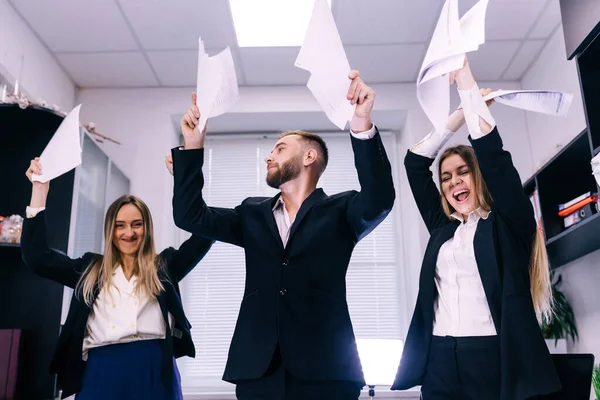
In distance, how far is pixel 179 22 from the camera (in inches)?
123

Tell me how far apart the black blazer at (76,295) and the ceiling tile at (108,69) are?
165 centimetres

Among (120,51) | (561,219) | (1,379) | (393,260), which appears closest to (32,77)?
(120,51)

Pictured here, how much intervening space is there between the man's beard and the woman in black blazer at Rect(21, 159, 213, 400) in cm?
55

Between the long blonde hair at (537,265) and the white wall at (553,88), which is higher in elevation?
the white wall at (553,88)

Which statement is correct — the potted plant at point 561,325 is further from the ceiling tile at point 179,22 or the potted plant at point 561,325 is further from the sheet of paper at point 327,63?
the ceiling tile at point 179,22

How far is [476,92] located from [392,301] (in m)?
2.44

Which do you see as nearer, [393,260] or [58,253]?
[58,253]

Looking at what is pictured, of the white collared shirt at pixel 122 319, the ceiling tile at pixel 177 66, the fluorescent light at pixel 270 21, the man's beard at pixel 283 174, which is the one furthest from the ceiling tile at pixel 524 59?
the white collared shirt at pixel 122 319

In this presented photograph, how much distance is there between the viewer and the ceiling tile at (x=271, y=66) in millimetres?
3404

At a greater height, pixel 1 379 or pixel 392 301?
pixel 392 301

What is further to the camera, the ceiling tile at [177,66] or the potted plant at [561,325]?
the ceiling tile at [177,66]

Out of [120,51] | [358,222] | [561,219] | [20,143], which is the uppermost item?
[120,51]

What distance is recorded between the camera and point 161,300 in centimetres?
207

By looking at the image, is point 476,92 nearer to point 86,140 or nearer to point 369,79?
point 86,140
